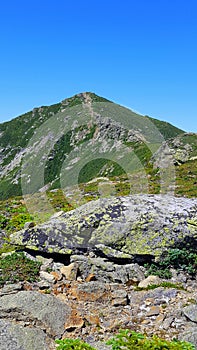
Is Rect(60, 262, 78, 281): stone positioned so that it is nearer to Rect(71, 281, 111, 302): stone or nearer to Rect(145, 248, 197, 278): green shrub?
Rect(71, 281, 111, 302): stone

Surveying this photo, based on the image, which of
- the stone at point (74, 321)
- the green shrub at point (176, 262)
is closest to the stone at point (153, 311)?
the stone at point (74, 321)

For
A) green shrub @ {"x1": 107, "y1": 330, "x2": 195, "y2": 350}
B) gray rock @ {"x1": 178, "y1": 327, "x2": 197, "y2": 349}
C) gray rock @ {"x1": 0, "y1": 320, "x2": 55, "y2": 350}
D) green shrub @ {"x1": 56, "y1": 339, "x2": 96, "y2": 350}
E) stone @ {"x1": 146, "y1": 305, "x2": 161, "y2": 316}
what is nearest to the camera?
green shrub @ {"x1": 107, "y1": 330, "x2": 195, "y2": 350}

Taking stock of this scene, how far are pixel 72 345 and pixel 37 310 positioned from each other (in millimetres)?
1846

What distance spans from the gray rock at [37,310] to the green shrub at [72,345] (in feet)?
2.06

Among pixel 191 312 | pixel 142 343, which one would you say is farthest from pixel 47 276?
pixel 191 312

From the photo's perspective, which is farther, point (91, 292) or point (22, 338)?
point (91, 292)

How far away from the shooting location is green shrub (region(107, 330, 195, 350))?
8.12 meters

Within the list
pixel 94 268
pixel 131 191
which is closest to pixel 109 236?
pixel 94 268

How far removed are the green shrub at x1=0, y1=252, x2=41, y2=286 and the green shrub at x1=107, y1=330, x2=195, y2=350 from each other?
4580 millimetres

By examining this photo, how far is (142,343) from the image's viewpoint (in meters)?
8.37

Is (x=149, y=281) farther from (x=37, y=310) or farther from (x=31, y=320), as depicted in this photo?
(x=31, y=320)

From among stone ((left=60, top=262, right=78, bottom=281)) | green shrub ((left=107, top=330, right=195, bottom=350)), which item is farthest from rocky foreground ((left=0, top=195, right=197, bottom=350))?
green shrub ((left=107, top=330, right=195, bottom=350))

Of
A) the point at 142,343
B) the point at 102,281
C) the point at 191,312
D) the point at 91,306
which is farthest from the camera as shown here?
the point at 102,281

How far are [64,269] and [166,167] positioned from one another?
38867mm
